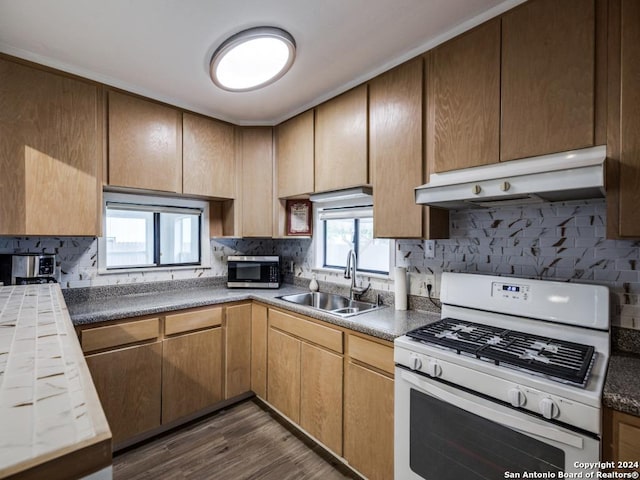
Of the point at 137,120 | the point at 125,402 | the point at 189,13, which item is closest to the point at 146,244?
the point at 137,120

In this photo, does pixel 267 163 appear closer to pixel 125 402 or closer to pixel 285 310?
pixel 285 310

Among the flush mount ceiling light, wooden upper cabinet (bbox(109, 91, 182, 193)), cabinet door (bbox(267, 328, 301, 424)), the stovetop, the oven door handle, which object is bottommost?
cabinet door (bbox(267, 328, 301, 424))

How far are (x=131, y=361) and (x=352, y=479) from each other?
154cm

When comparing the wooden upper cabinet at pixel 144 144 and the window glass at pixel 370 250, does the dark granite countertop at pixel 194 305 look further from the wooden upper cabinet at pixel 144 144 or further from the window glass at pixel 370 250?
the wooden upper cabinet at pixel 144 144

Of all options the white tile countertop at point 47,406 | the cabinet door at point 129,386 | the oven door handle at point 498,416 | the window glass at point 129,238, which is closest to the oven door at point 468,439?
the oven door handle at point 498,416

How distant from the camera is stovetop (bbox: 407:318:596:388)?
1.12 metres

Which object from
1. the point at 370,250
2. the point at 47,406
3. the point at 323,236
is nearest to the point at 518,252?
the point at 370,250

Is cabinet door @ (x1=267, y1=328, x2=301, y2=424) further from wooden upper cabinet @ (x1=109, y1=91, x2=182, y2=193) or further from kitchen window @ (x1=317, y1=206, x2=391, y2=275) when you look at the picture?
wooden upper cabinet @ (x1=109, y1=91, x2=182, y2=193)

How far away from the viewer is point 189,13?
5.01 ft

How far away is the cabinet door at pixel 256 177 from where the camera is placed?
2895 millimetres

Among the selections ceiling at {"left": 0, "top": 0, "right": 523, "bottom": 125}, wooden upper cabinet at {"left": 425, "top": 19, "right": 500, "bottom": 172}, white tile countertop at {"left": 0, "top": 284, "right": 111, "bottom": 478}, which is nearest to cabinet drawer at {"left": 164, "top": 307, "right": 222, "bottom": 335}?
white tile countertop at {"left": 0, "top": 284, "right": 111, "bottom": 478}

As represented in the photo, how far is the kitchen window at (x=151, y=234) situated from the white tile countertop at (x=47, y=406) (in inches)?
67.9

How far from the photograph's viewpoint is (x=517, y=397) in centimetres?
112

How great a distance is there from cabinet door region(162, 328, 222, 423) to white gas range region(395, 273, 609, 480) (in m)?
1.49
